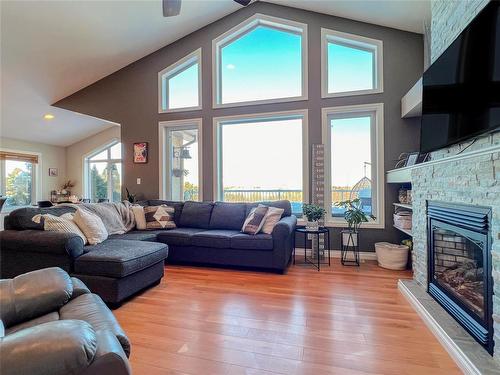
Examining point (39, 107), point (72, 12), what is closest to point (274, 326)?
point (72, 12)

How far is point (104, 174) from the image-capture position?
736cm

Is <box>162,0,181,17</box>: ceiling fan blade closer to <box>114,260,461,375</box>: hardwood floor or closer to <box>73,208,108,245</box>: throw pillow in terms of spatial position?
<box>73,208,108,245</box>: throw pillow

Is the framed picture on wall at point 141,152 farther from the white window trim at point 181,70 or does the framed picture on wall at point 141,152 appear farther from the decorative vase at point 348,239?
the decorative vase at point 348,239

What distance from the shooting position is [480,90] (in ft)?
5.46

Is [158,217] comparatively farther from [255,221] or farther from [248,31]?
[248,31]

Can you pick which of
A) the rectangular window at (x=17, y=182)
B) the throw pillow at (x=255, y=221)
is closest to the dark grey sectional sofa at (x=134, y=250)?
the throw pillow at (x=255, y=221)

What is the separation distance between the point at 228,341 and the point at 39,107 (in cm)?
616

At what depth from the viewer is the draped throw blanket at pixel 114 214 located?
3424 mm

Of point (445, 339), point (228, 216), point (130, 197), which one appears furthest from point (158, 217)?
point (445, 339)

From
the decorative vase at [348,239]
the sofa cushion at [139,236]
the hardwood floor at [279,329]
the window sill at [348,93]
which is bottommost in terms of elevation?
the hardwood floor at [279,329]

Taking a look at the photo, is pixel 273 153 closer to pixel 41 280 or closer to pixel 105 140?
pixel 41 280

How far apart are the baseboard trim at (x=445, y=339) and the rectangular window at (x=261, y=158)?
88.1 inches

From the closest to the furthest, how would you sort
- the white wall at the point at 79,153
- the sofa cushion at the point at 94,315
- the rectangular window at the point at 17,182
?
1. the sofa cushion at the point at 94,315
2. the rectangular window at the point at 17,182
3. the white wall at the point at 79,153

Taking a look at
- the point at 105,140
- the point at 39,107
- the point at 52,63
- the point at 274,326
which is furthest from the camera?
the point at 105,140
